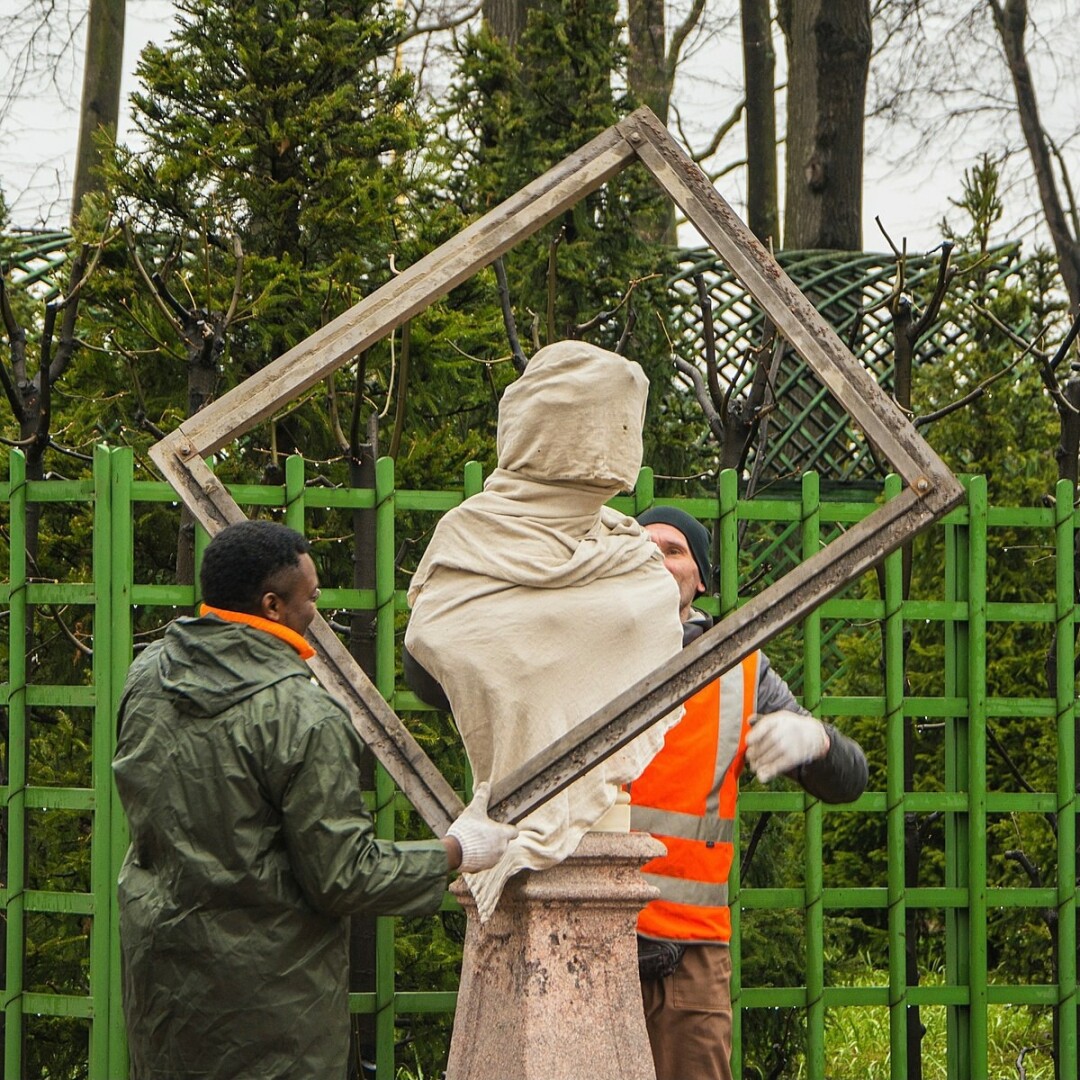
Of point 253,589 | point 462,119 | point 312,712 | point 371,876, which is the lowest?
point 371,876

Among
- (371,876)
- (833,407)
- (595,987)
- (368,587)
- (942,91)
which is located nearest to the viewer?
(371,876)

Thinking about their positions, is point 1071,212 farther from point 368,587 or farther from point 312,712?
point 312,712

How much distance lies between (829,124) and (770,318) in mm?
7419

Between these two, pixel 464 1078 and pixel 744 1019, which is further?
pixel 744 1019

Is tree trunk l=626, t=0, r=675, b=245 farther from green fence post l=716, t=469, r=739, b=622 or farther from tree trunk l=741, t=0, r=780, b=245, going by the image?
green fence post l=716, t=469, r=739, b=622

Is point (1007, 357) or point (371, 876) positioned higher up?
point (1007, 357)

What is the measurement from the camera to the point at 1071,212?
11.6m

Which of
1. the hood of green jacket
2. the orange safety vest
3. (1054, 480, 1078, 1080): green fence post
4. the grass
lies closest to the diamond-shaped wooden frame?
the hood of green jacket

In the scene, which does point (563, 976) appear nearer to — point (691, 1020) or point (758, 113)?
point (691, 1020)

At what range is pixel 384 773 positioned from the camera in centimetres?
404

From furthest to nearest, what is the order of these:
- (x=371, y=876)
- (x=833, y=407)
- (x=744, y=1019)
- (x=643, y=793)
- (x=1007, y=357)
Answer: (x=833, y=407) < (x=1007, y=357) < (x=744, y=1019) < (x=643, y=793) < (x=371, y=876)

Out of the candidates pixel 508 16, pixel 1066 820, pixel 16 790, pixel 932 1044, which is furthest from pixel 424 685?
pixel 508 16

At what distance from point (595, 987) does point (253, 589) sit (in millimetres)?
985

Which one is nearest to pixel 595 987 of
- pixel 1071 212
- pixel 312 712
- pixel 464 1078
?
pixel 464 1078
